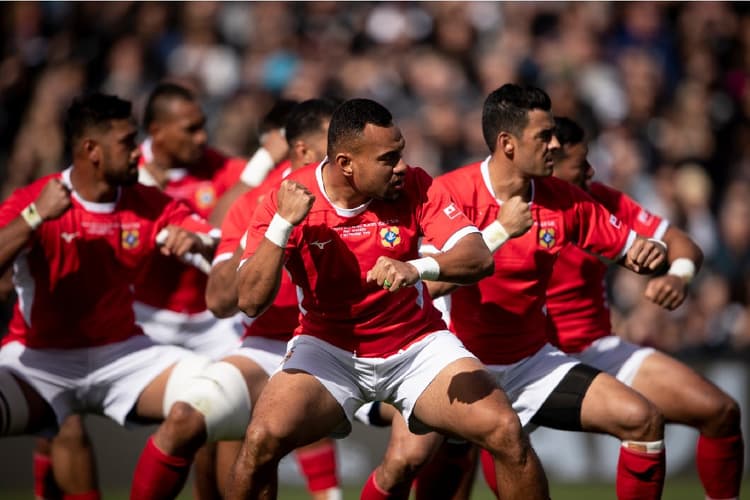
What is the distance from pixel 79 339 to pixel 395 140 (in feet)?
9.18

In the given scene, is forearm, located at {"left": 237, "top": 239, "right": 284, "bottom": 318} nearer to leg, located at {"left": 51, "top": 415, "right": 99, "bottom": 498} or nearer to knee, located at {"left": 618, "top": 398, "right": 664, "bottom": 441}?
knee, located at {"left": 618, "top": 398, "right": 664, "bottom": 441}

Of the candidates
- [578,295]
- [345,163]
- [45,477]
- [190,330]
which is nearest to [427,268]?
[345,163]

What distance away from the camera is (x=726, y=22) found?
15.9m

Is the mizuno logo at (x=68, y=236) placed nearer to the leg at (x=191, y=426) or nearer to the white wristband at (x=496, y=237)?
the leg at (x=191, y=426)

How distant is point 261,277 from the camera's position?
20.8ft

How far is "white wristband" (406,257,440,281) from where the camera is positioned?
6.18m

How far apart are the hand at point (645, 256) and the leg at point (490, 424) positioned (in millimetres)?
1336

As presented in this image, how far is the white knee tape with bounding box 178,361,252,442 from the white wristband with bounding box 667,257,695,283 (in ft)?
9.14

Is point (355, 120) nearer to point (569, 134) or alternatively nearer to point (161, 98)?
point (569, 134)

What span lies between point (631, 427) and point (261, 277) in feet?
7.49

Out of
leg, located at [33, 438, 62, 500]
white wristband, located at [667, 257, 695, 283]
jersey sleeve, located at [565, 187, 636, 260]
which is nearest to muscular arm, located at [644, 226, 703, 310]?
white wristband, located at [667, 257, 695, 283]

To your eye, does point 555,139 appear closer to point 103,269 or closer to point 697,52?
point 103,269

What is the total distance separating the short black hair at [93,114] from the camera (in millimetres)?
8117

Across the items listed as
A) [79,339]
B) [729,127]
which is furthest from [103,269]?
[729,127]
